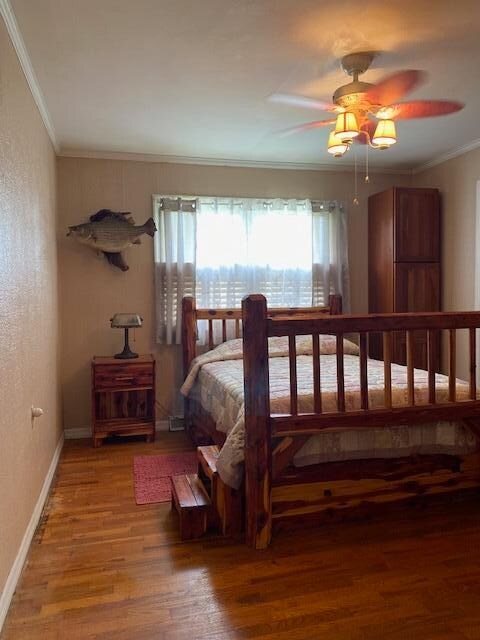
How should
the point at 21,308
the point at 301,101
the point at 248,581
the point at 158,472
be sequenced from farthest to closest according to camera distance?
1. the point at 158,472
2. the point at 301,101
3. the point at 21,308
4. the point at 248,581

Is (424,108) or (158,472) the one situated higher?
(424,108)

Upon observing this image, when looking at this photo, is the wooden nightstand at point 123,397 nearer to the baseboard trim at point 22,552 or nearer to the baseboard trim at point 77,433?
the baseboard trim at point 77,433

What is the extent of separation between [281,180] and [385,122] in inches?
80.9

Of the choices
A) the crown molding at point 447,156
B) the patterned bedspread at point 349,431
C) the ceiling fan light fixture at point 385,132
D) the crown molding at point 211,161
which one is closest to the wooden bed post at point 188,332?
the patterned bedspread at point 349,431

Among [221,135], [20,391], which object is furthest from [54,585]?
[221,135]

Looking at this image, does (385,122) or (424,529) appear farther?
(385,122)

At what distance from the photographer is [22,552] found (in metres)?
2.17

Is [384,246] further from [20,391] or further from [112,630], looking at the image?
[112,630]

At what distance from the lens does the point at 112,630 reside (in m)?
1.75

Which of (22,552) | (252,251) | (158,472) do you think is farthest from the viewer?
(252,251)

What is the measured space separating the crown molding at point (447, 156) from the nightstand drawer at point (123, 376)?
3136 mm

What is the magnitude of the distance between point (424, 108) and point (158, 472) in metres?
2.97

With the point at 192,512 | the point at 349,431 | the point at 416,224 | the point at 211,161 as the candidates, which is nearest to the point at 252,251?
the point at 211,161

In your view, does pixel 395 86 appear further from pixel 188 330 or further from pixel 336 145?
pixel 188 330
